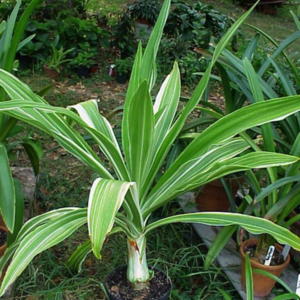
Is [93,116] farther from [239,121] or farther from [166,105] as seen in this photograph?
[239,121]

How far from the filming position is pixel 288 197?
2.10 meters

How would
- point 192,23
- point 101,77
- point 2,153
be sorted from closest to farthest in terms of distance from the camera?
point 2,153
point 101,77
point 192,23

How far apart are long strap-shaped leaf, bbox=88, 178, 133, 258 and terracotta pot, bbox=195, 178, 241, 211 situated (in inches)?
46.0

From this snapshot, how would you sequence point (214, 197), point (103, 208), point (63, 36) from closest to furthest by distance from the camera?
point (103, 208)
point (214, 197)
point (63, 36)

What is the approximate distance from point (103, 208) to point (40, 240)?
320 millimetres

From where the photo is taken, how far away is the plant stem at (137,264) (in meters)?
1.97

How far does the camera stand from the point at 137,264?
6.55ft

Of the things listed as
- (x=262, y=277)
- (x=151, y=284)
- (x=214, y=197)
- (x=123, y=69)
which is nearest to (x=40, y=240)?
(x=151, y=284)

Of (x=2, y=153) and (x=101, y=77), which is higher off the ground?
(x=2, y=153)

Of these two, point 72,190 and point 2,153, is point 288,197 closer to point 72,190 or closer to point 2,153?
point 2,153

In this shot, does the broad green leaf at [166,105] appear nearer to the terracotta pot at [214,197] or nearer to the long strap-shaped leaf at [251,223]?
the long strap-shaped leaf at [251,223]

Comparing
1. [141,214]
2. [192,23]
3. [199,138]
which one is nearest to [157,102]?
[199,138]

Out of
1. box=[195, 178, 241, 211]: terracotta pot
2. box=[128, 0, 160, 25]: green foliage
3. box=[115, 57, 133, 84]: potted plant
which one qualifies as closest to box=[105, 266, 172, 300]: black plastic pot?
box=[195, 178, 241, 211]: terracotta pot

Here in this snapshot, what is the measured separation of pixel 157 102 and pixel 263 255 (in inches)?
31.0
